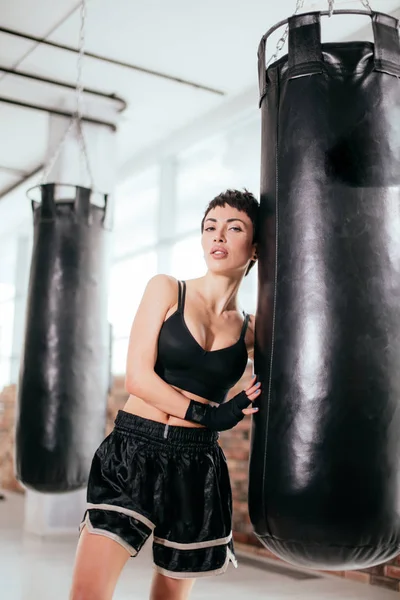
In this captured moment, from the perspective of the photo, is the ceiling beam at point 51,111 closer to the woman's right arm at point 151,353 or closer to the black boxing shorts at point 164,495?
the woman's right arm at point 151,353

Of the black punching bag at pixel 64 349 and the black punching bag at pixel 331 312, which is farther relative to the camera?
the black punching bag at pixel 64 349

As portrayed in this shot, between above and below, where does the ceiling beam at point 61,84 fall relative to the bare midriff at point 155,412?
above

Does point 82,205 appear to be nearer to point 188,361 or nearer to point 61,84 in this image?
point 188,361

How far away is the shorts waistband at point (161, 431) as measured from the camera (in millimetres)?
2008

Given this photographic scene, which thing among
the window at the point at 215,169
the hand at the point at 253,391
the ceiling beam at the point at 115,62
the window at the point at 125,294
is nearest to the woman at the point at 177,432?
the hand at the point at 253,391

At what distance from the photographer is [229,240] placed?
6.63 feet

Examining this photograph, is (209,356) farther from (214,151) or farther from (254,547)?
(214,151)

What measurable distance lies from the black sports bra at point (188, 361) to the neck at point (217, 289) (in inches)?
3.6

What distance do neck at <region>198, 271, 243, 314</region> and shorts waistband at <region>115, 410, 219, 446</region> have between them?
381 mm

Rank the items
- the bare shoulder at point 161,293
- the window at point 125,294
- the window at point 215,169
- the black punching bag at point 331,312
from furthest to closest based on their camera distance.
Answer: the window at point 125,294
the window at point 215,169
the bare shoulder at point 161,293
the black punching bag at point 331,312

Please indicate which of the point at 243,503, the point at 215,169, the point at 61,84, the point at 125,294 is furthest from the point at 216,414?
the point at 125,294

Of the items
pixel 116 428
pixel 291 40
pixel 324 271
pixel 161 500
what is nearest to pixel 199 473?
pixel 161 500

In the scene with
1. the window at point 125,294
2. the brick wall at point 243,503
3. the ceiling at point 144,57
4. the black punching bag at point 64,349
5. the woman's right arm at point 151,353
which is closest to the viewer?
the woman's right arm at point 151,353

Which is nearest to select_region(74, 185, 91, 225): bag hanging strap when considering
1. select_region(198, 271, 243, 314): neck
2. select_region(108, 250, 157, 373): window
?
select_region(198, 271, 243, 314): neck
